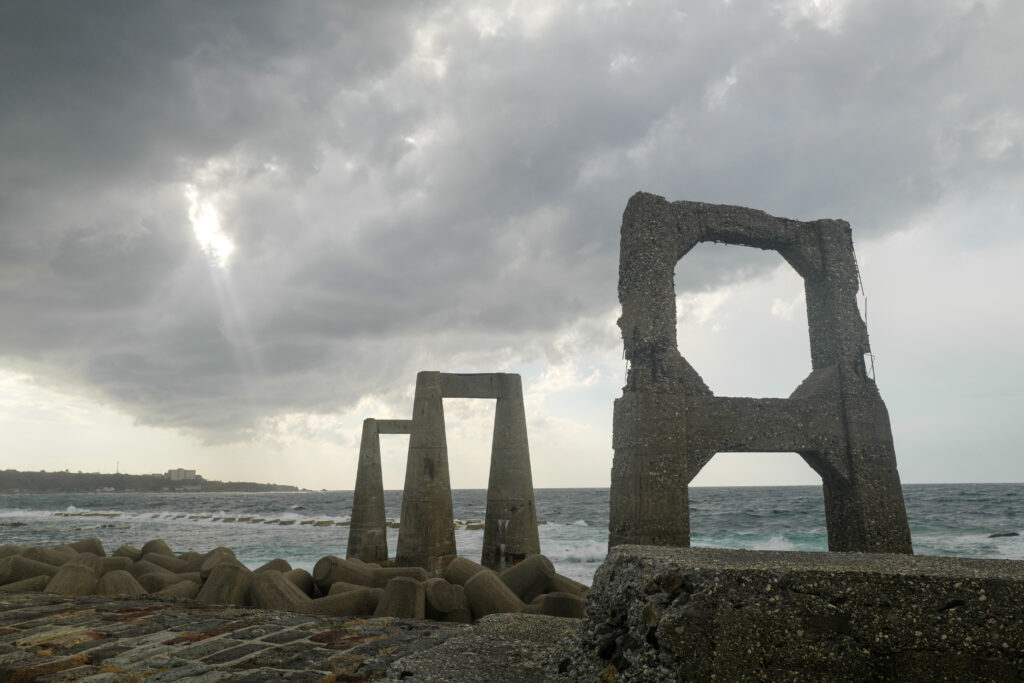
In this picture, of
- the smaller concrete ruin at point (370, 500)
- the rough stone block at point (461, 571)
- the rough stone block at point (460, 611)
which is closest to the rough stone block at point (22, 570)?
the rough stone block at point (461, 571)

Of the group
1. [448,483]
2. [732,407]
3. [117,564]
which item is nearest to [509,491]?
[448,483]

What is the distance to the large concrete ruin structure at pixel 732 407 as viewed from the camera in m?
9.19

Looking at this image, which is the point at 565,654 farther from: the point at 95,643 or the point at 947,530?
the point at 947,530

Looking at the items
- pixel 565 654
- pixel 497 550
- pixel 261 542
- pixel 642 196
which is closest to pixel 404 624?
pixel 565 654

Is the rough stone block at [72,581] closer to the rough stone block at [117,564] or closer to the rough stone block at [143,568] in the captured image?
the rough stone block at [143,568]

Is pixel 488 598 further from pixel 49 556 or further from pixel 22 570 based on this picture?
pixel 49 556

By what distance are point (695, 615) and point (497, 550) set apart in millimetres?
12618

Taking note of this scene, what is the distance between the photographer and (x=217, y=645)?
16.4 ft

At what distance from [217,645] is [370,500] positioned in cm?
1626

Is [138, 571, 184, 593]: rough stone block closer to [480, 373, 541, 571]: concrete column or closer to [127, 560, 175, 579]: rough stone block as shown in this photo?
[127, 560, 175, 579]: rough stone block

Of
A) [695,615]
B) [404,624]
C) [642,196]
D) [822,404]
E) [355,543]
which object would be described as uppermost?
[642,196]

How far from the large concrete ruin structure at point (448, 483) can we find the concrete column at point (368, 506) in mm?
5252

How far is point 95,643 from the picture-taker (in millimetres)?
5078

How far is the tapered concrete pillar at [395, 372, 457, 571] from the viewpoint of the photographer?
1534 cm
